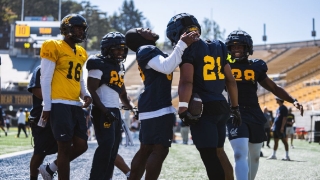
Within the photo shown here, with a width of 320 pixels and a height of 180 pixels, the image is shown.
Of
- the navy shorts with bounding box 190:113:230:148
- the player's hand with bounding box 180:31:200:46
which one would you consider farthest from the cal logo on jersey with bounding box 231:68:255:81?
the player's hand with bounding box 180:31:200:46

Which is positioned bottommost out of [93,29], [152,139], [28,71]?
[152,139]

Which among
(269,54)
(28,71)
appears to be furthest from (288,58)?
(28,71)

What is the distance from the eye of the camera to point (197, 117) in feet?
15.5

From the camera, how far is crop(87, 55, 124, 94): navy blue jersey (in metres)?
6.07

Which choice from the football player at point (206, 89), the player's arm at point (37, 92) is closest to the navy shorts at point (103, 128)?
the player's arm at point (37, 92)

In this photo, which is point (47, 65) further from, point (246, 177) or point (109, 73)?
point (246, 177)

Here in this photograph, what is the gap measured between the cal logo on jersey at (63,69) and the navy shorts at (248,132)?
1.67 meters

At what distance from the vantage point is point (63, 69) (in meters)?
5.73

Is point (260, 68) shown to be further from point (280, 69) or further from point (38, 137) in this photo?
point (280, 69)

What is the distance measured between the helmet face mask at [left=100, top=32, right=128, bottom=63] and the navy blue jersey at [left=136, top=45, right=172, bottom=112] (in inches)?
30.3

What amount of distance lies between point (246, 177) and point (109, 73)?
71.7 inches

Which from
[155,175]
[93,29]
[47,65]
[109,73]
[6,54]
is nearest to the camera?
[155,175]

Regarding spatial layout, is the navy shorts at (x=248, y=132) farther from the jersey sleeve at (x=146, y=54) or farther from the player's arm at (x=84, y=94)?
the player's arm at (x=84, y=94)

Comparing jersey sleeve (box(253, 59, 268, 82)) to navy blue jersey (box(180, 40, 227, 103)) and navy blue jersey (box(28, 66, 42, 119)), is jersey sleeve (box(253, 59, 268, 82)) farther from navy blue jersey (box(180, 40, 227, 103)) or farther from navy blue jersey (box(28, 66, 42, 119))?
navy blue jersey (box(28, 66, 42, 119))
